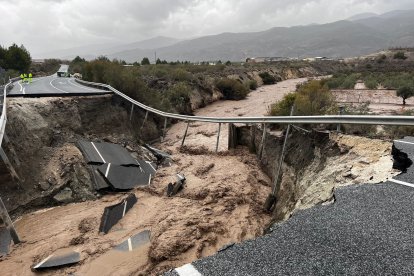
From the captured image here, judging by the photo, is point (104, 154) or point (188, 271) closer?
point (188, 271)

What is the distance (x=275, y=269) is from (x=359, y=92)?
32.3m

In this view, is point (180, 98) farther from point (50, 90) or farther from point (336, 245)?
point (336, 245)

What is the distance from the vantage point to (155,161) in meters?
18.4

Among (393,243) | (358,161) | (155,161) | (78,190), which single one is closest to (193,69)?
(155,161)

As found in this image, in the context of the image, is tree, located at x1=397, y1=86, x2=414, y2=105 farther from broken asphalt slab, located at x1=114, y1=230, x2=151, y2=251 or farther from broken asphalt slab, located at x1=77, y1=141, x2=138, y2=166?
broken asphalt slab, located at x1=114, y1=230, x2=151, y2=251

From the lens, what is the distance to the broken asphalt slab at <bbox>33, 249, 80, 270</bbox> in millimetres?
8871

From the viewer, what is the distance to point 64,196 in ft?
43.8

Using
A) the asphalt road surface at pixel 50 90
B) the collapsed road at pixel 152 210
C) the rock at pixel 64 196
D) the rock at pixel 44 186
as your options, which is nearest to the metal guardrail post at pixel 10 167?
the rock at pixel 44 186

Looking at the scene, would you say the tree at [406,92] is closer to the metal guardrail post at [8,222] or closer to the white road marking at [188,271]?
the metal guardrail post at [8,222]

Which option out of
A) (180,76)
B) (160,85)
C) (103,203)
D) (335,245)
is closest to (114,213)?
(103,203)

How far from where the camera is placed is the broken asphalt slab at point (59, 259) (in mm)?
8871

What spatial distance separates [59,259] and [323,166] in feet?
24.3

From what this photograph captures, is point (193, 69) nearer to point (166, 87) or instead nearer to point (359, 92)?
point (166, 87)

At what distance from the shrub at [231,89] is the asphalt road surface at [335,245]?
3586cm
